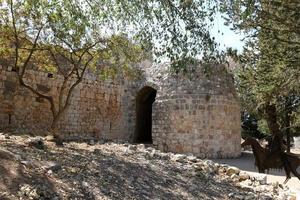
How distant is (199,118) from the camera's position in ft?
47.7

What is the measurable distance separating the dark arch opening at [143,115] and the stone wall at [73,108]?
0.70 metres

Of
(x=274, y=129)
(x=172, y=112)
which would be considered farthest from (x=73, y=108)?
(x=274, y=129)

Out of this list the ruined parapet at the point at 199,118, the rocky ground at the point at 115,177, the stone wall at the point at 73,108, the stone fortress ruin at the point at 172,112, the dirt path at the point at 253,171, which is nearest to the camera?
the rocky ground at the point at 115,177

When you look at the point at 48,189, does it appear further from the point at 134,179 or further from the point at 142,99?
the point at 142,99

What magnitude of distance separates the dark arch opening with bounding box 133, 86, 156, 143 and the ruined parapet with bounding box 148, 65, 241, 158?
1.95 metres

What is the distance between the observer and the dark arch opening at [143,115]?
17.0 metres

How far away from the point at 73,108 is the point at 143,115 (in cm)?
508

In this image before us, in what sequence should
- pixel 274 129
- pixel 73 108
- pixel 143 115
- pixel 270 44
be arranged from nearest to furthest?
pixel 270 44, pixel 274 129, pixel 73 108, pixel 143 115

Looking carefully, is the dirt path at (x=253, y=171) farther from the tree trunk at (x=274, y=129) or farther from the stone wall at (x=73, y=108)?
the stone wall at (x=73, y=108)

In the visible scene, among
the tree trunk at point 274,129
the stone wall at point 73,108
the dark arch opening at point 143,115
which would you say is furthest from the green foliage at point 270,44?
the dark arch opening at point 143,115

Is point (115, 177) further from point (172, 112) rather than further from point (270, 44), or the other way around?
point (172, 112)

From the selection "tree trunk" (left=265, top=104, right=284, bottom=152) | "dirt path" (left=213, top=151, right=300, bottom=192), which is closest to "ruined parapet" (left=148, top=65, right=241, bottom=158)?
"dirt path" (left=213, top=151, right=300, bottom=192)

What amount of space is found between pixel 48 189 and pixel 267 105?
251 inches

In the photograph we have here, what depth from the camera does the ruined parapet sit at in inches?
568
